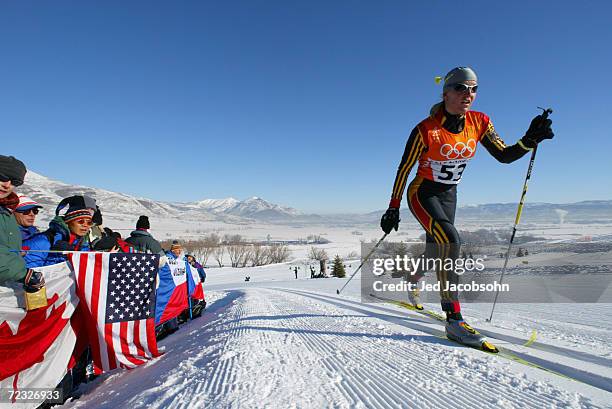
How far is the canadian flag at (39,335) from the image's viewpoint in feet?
7.38

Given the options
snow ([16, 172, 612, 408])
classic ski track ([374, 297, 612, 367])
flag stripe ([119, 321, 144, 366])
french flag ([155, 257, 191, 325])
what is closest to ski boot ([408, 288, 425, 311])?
snow ([16, 172, 612, 408])

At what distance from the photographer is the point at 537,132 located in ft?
9.53

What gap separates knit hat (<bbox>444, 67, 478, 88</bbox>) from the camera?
9.09 feet

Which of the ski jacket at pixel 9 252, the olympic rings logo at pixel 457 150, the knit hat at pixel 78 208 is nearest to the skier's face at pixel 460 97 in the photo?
the olympic rings logo at pixel 457 150

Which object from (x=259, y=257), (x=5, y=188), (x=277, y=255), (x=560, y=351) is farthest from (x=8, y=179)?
(x=277, y=255)

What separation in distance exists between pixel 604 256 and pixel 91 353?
13.3m

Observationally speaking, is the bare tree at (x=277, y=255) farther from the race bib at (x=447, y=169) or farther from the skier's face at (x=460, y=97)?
the skier's face at (x=460, y=97)

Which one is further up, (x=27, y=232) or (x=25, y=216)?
(x=25, y=216)

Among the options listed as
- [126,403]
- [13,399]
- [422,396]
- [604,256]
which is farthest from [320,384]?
[604,256]

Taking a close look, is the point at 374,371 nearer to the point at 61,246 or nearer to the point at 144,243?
the point at 61,246

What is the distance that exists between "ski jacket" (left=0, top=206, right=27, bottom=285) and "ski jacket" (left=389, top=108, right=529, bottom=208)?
3.14 metres

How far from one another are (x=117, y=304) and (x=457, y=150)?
3.63 metres

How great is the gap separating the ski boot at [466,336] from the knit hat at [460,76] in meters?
2.10

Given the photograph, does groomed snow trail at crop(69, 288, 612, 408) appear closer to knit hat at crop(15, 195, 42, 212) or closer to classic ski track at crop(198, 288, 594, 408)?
classic ski track at crop(198, 288, 594, 408)
